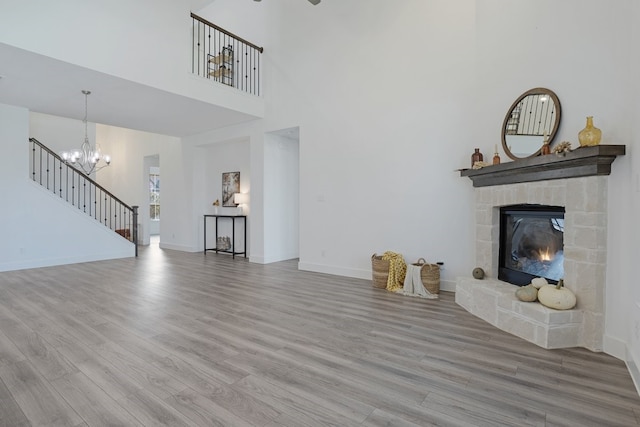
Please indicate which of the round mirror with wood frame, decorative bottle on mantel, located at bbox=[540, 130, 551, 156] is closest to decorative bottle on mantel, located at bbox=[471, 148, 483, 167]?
the round mirror with wood frame

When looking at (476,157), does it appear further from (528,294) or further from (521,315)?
(521,315)

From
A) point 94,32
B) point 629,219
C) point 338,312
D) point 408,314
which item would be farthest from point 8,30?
point 629,219

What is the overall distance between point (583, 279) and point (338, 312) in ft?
7.67

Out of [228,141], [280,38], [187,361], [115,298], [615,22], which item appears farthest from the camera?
[228,141]

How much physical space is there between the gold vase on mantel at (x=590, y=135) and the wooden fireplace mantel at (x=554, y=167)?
3.5 inches

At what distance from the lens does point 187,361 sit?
8.19 feet

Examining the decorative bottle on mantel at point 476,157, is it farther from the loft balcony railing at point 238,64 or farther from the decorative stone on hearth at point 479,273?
the loft balcony railing at point 238,64

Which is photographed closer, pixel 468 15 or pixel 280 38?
pixel 468 15

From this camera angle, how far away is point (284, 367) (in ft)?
7.89

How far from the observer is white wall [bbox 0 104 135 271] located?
611cm

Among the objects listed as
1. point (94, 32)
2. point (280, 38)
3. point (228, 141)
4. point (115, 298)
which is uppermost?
point (280, 38)

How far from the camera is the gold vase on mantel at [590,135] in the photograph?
271cm

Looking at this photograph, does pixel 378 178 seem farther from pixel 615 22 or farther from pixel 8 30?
pixel 8 30

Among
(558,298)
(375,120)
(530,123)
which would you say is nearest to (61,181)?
(375,120)
